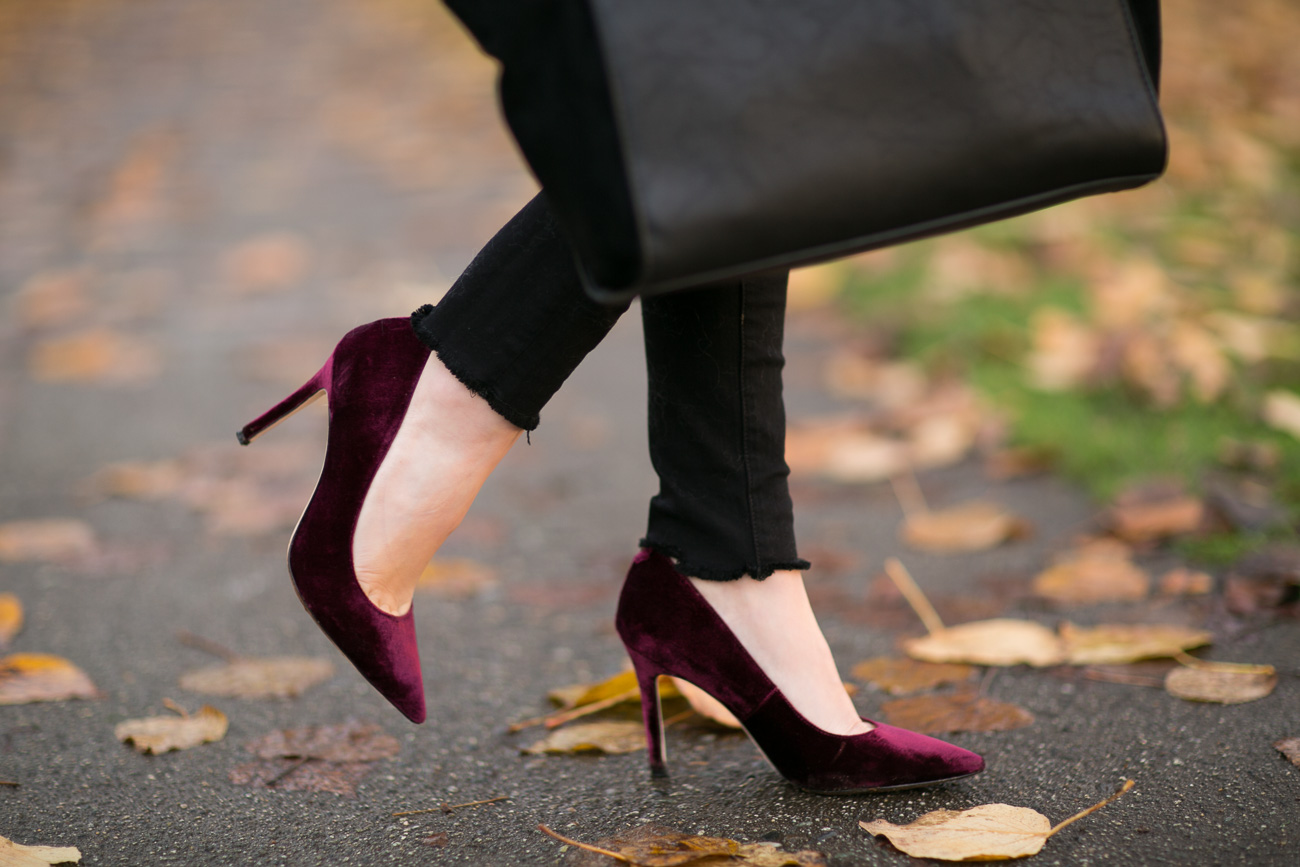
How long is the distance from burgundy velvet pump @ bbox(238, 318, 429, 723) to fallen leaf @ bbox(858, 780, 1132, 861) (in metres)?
0.47

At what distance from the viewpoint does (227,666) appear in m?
1.34

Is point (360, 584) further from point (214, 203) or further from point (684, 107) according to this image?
point (214, 203)

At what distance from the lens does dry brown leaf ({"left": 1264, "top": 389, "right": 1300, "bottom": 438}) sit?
1809mm

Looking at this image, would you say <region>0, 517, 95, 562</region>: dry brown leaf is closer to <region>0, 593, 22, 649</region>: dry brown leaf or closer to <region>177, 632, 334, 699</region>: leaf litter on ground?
<region>0, 593, 22, 649</region>: dry brown leaf

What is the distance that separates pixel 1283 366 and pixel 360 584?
1912mm

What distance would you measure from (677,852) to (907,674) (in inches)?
19.0

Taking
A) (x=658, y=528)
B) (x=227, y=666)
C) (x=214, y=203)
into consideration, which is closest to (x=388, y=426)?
(x=658, y=528)

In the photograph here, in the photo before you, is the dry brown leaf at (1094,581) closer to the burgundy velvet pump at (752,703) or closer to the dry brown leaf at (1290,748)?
the dry brown leaf at (1290,748)

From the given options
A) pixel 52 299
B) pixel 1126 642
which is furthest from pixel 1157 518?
pixel 52 299

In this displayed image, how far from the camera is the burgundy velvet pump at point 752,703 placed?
39.2 inches

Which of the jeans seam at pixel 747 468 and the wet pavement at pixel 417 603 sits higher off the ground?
the jeans seam at pixel 747 468

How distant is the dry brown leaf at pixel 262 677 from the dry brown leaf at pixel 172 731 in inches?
2.9

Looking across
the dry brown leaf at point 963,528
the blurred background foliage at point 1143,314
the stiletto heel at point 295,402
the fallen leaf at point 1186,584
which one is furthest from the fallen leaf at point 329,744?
the blurred background foliage at point 1143,314

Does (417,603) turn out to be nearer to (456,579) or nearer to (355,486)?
(456,579)
